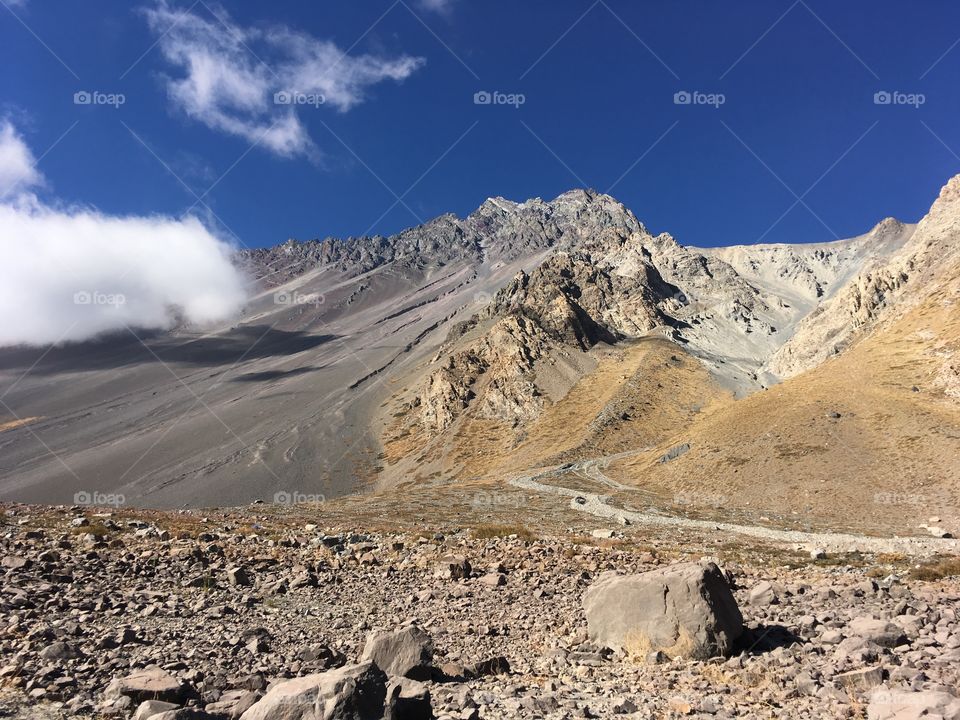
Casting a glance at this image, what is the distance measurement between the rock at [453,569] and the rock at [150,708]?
9281 mm

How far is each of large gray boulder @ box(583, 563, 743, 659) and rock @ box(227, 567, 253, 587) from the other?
29.9 feet

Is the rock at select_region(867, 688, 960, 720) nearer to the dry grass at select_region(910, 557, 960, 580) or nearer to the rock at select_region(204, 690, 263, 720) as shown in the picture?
the rock at select_region(204, 690, 263, 720)

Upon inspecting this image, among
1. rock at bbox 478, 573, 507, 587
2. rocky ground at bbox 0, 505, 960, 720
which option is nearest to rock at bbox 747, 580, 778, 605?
rocky ground at bbox 0, 505, 960, 720

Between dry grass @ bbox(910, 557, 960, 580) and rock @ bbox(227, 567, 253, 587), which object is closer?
rock @ bbox(227, 567, 253, 587)

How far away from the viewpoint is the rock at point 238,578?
559 inches

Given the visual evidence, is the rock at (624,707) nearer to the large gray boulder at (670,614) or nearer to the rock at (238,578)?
the large gray boulder at (670,614)

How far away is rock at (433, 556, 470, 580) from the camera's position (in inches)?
618

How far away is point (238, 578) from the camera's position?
14.3 meters

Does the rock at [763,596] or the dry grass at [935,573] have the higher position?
the rock at [763,596]

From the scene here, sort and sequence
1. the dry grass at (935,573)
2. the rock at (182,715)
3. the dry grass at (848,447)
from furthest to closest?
the dry grass at (848,447)
the dry grass at (935,573)
the rock at (182,715)

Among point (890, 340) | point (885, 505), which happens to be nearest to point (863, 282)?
point (890, 340)

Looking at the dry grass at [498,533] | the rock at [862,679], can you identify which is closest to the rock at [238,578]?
the dry grass at [498,533]

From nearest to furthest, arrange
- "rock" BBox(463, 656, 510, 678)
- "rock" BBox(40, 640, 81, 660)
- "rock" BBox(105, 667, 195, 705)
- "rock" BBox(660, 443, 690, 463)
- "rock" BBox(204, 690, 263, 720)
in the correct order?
"rock" BBox(204, 690, 263, 720)
"rock" BBox(105, 667, 195, 705)
"rock" BBox(40, 640, 81, 660)
"rock" BBox(463, 656, 510, 678)
"rock" BBox(660, 443, 690, 463)

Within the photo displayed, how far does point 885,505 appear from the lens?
47094 millimetres
